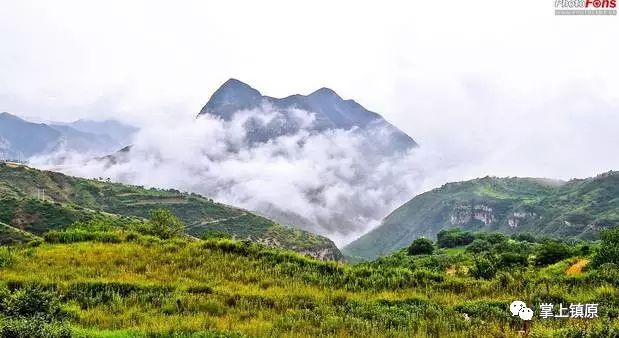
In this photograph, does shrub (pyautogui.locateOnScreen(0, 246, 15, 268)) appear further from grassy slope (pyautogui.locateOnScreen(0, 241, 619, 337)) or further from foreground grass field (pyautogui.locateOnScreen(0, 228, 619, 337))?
grassy slope (pyautogui.locateOnScreen(0, 241, 619, 337))

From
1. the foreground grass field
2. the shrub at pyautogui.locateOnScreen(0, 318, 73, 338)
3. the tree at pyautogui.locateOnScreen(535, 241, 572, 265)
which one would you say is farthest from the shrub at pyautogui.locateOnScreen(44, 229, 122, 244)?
the tree at pyautogui.locateOnScreen(535, 241, 572, 265)

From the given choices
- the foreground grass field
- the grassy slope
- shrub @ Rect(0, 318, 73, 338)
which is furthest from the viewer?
the grassy slope

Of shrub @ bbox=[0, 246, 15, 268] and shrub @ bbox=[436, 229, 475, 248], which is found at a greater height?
shrub @ bbox=[436, 229, 475, 248]

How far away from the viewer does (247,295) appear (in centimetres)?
1772

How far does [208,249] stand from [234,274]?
4.31 m

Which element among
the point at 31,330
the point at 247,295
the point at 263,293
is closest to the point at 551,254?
the point at 263,293

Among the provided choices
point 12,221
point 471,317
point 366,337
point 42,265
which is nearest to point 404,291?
point 471,317

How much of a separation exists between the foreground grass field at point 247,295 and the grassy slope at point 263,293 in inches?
1.8

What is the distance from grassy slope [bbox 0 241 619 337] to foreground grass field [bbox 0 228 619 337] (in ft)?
0.15

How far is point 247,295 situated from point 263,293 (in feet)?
2.54

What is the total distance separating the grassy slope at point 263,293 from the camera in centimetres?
1417

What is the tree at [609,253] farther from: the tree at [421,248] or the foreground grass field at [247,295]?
the tree at [421,248]

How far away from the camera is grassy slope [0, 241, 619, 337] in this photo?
14.2 meters

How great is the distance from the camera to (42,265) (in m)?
21.0
